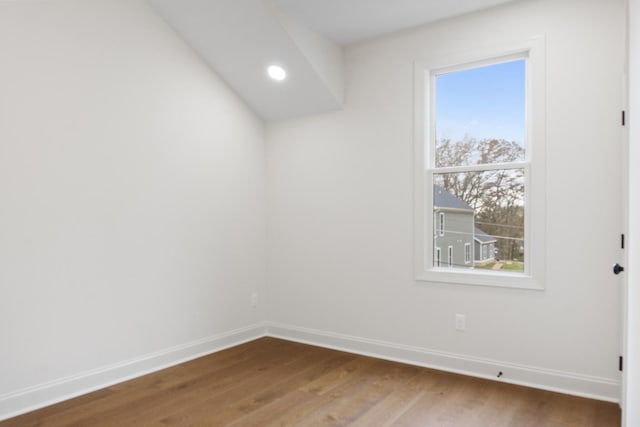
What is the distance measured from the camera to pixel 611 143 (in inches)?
104

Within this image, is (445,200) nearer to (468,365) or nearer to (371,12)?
(468,365)

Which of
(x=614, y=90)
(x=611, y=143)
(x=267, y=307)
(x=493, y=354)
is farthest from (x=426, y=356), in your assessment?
(x=614, y=90)

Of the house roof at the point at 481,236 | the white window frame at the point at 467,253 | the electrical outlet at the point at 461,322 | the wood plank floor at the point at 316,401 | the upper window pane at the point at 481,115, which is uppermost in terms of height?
the upper window pane at the point at 481,115

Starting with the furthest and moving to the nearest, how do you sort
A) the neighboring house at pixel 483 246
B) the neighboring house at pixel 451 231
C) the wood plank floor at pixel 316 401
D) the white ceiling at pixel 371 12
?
the neighboring house at pixel 451 231, the neighboring house at pixel 483 246, the white ceiling at pixel 371 12, the wood plank floor at pixel 316 401

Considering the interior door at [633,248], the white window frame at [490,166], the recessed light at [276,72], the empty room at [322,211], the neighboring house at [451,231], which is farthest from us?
the recessed light at [276,72]

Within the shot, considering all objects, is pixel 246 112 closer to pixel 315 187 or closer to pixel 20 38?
pixel 315 187

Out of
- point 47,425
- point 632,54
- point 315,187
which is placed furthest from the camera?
point 315,187

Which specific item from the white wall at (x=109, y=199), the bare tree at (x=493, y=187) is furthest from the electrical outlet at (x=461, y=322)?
the white wall at (x=109, y=199)

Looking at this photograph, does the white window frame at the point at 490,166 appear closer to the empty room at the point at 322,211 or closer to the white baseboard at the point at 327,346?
the empty room at the point at 322,211

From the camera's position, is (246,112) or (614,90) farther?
(246,112)

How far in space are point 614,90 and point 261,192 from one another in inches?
111

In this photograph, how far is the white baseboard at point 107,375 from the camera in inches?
97.2

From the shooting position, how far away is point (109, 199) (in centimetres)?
292

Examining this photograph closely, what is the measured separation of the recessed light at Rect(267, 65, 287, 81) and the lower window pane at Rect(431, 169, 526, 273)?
1.44 metres
